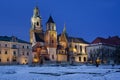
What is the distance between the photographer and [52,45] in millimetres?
132625

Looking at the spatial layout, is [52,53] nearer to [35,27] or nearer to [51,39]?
[51,39]

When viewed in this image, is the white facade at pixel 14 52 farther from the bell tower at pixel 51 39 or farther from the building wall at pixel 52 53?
the bell tower at pixel 51 39

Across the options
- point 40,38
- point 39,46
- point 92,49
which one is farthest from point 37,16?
point 92,49

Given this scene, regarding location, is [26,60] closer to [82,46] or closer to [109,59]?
[109,59]

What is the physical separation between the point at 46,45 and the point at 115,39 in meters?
45.3

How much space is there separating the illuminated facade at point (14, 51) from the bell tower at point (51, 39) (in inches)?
679

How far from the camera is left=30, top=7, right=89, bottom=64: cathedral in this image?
417 feet

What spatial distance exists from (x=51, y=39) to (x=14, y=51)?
29420 mm

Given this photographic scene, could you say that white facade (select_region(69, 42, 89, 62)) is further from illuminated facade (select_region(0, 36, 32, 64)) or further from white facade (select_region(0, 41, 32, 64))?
illuminated facade (select_region(0, 36, 32, 64))

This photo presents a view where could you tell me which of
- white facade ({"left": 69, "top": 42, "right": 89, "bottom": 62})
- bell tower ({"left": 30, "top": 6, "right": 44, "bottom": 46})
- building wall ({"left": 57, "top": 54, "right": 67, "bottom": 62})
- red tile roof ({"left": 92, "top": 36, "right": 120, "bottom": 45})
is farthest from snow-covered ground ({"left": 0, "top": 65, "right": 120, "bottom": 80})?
white facade ({"left": 69, "top": 42, "right": 89, "bottom": 62})

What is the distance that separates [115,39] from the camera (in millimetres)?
157125

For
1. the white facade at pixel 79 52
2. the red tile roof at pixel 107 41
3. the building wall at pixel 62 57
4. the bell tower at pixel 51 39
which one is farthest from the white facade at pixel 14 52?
the red tile roof at pixel 107 41

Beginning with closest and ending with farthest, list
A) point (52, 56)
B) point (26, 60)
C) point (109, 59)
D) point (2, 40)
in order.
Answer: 1. point (2, 40)
2. point (26, 60)
3. point (109, 59)
4. point (52, 56)

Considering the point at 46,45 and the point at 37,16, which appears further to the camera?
the point at 37,16
